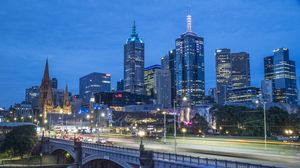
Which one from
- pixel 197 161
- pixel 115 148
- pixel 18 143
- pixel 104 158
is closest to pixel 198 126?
pixel 18 143

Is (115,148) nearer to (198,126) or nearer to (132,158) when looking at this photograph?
(132,158)

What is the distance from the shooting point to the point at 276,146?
62750 millimetres

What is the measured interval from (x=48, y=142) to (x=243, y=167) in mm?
84464

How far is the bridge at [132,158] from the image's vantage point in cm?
3884

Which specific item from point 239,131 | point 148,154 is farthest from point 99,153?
point 239,131

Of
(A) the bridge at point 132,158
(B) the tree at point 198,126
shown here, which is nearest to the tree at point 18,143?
(A) the bridge at point 132,158

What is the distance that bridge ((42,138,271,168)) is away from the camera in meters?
38.8

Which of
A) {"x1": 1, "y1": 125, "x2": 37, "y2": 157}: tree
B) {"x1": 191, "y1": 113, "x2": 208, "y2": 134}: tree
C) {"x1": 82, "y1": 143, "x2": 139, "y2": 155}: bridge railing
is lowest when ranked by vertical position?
{"x1": 1, "y1": 125, "x2": 37, "y2": 157}: tree

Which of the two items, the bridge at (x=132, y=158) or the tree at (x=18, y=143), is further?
the tree at (x=18, y=143)

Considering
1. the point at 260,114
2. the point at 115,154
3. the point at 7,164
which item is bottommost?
the point at 7,164

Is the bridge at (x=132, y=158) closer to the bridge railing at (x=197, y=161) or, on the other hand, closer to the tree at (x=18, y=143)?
the bridge railing at (x=197, y=161)

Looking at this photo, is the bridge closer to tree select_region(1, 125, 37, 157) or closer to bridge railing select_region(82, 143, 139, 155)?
bridge railing select_region(82, 143, 139, 155)

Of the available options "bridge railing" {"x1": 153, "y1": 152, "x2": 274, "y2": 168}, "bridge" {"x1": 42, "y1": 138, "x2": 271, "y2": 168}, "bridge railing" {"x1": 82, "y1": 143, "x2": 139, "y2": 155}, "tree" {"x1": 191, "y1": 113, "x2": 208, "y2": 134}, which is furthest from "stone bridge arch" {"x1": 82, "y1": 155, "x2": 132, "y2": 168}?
"tree" {"x1": 191, "y1": 113, "x2": 208, "y2": 134}

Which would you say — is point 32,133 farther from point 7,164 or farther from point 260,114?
point 260,114
